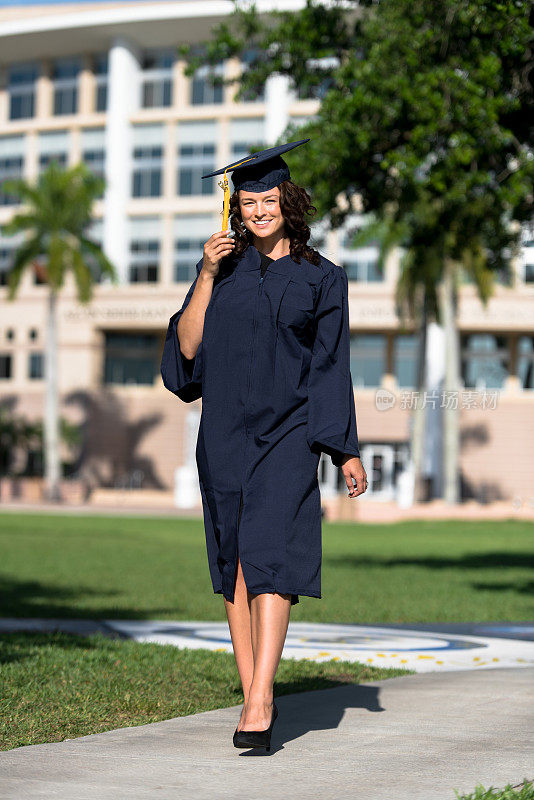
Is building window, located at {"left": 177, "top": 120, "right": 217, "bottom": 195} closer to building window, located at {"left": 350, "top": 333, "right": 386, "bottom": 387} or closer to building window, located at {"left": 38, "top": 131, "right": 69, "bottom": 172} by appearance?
building window, located at {"left": 38, "top": 131, "right": 69, "bottom": 172}

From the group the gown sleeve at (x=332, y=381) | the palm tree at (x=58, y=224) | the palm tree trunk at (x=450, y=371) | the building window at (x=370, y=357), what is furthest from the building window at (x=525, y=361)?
the gown sleeve at (x=332, y=381)

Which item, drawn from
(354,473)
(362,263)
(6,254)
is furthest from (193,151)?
(354,473)

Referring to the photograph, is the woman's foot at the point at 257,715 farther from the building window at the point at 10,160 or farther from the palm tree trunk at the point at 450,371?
the building window at the point at 10,160

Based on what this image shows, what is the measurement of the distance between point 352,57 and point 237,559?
463 inches

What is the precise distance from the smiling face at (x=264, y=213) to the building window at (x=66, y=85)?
65.9 meters

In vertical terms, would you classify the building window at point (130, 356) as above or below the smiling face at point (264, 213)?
above

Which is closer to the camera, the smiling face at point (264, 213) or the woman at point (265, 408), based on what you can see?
the woman at point (265, 408)

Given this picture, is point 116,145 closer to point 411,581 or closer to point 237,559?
point 411,581

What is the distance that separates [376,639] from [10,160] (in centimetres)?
6480

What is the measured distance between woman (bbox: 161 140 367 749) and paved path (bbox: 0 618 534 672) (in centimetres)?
263

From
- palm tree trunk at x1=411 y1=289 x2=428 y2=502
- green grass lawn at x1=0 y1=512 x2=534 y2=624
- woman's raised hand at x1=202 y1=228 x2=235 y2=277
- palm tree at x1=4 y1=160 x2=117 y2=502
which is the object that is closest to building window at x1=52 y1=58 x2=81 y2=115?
palm tree at x1=4 y1=160 x2=117 y2=502

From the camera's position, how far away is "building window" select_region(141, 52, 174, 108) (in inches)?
2645

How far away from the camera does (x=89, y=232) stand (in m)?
66.2

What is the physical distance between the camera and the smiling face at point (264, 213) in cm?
471
